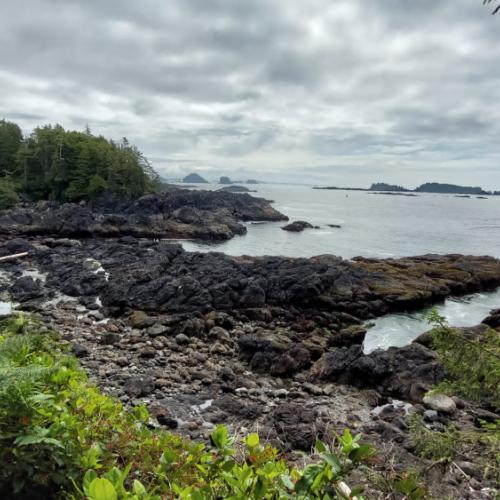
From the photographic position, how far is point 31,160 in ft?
218

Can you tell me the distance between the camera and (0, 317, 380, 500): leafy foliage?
219cm

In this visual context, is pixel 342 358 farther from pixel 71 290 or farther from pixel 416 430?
pixel 71 290

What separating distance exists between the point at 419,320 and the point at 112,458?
23.1m

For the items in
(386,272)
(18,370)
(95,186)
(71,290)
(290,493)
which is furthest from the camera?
(95,186)

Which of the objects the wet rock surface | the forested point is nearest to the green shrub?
the forested point

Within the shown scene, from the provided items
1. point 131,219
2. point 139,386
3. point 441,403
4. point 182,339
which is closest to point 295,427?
point 139,386

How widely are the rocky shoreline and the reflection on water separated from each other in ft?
3.01

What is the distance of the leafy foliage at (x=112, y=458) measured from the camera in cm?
219

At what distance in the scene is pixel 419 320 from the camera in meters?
23.0

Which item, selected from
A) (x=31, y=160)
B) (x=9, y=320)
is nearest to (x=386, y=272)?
(x=9, y=320)

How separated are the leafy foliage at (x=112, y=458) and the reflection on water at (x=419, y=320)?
15.7 metres

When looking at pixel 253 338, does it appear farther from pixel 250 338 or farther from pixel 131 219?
pixel 131 219

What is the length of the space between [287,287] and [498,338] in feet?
59.6

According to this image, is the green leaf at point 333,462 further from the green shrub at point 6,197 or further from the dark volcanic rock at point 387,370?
the green shrub at point 6,197
